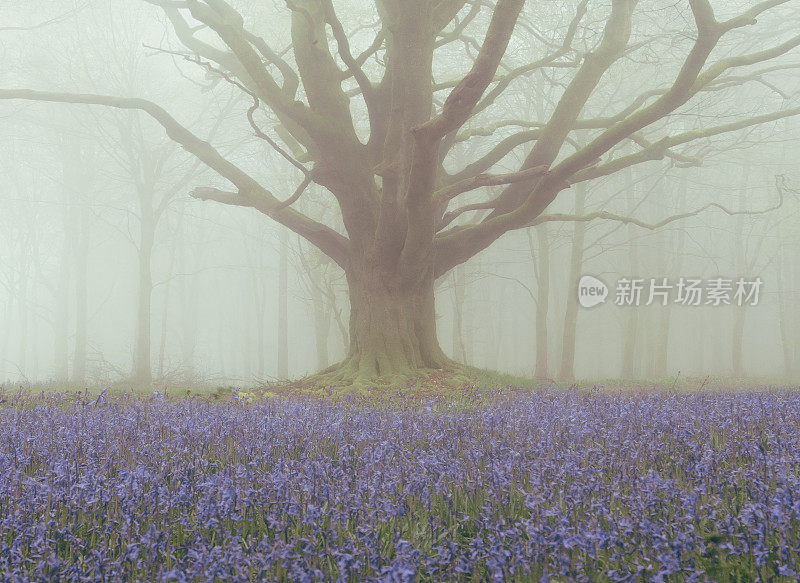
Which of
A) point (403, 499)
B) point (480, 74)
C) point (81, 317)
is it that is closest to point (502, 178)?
point (480, 74)

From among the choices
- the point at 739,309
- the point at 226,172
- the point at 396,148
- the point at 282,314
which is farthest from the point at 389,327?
the point at 739,309

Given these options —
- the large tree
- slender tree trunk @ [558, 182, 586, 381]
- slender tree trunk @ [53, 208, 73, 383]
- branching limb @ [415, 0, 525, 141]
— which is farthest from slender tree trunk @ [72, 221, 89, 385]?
branching limb @ [415, 0, 525, 141]

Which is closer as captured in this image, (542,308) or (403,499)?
(403,499)

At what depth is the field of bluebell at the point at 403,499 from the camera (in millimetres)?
2084

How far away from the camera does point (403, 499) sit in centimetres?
265

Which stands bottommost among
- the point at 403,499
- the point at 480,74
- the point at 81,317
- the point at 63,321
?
the point at 63,321

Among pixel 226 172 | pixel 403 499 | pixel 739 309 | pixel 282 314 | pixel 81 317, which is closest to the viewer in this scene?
pixel 403 499

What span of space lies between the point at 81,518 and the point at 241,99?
18696mm

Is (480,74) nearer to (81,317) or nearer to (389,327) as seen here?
(389,327)

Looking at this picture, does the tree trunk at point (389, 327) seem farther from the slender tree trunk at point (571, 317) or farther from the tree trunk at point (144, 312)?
the tree trunk at point (144, 312)

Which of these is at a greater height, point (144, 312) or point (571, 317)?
point (571, 317)

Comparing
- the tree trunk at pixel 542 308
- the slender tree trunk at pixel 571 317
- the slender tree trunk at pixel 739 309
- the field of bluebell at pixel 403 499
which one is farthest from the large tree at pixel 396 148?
the slender tree trunk at pixel 739 309

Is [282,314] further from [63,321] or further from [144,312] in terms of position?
[63,321]

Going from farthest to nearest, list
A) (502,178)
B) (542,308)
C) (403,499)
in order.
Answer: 1. (542,308)
2. (502,178)
3. (403,499)
